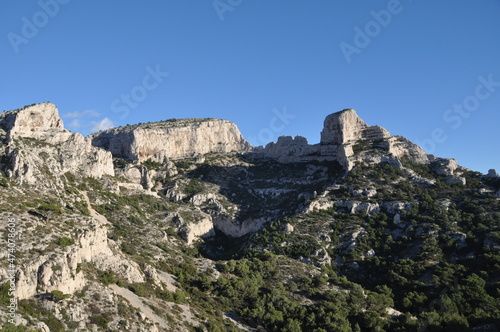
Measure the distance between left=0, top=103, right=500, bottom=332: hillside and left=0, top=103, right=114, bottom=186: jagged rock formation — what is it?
39cm

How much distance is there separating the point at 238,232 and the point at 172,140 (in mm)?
38572

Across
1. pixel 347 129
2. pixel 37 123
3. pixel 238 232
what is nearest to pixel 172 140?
pixel 37 123

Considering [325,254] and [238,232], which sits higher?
[238,232]

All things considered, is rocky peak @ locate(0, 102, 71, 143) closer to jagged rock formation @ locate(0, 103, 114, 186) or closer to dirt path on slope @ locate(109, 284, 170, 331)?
jagged rock formation @ locate(0, 103, 114, 186)

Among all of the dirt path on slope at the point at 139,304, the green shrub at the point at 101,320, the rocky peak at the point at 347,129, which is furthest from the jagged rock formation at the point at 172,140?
the green shrub at the point at 101,320

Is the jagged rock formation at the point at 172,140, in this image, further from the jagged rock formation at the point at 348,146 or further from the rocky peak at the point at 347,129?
Answer: the rocky peak at the point at 347,129

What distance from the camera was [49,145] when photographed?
8275 cm

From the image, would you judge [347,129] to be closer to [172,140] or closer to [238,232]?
[238,232]

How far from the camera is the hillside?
42.7 meters

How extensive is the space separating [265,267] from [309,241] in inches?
502

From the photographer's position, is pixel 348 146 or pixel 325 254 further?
pixel 348 146

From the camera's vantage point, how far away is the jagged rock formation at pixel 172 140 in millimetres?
107438

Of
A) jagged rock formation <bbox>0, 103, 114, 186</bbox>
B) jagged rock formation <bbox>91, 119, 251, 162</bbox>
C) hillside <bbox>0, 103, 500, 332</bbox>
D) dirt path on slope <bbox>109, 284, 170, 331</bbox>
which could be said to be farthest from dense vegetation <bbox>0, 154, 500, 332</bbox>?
jagged rock formation <bbox>91, 119, 251, 162</bbox>

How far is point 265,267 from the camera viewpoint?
63469mm
